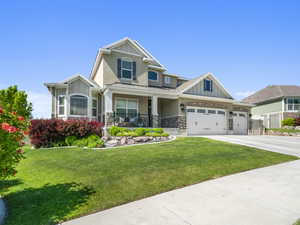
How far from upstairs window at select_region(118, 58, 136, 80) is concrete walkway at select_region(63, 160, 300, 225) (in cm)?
1368

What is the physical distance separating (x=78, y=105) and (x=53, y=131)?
176 inches

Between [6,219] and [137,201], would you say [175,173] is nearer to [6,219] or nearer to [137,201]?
[137,201]

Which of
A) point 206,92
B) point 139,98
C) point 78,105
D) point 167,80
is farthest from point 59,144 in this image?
point 206,92

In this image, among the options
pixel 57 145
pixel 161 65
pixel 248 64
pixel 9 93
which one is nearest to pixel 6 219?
pixel 9 93

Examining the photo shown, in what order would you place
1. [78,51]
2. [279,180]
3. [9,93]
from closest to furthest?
1. [9,93]
2. [279,180]
3. [78,51]

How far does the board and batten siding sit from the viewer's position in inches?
680

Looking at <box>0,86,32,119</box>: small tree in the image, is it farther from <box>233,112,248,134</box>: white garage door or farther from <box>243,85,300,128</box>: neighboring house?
<box>243,85,300,128</box>: neighboring house

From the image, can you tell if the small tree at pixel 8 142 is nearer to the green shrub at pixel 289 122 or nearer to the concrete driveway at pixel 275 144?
the concrete driveway at pixel 275 144

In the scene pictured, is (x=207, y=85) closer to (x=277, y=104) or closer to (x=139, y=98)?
(x=139, y=98)

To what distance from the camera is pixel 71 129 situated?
11.5 meters

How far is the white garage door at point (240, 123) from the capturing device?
63.7 ft

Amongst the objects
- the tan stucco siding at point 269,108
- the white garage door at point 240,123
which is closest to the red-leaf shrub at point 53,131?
the white garage door at point 240,123

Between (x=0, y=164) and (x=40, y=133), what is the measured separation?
8814 mm

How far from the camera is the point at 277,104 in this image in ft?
90.2
